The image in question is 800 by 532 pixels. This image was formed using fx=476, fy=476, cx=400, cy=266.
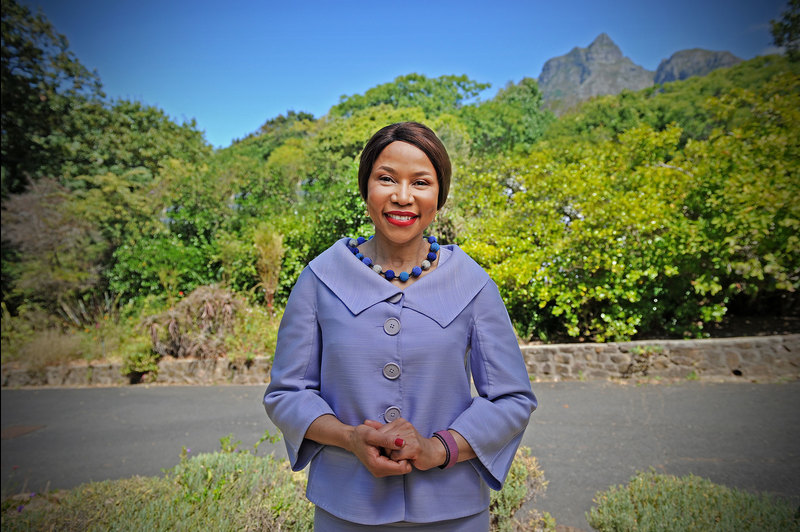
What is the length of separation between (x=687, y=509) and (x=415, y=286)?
195 cm

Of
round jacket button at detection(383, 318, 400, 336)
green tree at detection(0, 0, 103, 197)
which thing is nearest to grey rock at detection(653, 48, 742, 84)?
round jacket button at detection(383, 318, 400, 336)

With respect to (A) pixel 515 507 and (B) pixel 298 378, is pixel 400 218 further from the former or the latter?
(A) pixel 515 507

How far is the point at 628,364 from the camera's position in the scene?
5.48 meters

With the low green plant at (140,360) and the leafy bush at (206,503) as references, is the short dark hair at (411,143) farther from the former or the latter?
the low green plant at (140,360)

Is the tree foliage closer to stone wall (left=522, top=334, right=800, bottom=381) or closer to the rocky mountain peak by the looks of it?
stone wall (left=522, top=334, right=800, bottom=381)

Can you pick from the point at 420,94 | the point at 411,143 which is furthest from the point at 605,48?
the point at 420,94

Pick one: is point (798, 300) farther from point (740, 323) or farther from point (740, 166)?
point (740, 166)

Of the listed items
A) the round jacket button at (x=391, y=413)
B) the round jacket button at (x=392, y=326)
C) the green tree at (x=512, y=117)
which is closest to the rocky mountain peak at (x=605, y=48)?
the round jacket button at (x=392, y=326)

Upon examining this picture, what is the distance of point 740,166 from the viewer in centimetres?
472

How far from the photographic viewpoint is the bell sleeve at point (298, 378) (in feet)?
4.03

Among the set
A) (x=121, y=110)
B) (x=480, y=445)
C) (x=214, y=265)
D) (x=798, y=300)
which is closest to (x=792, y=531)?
(x=480, y=445)

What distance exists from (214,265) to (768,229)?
8.11 metres

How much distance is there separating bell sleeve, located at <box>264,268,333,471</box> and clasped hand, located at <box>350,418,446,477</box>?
6.7 inches

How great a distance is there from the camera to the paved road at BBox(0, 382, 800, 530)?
3057 mm
